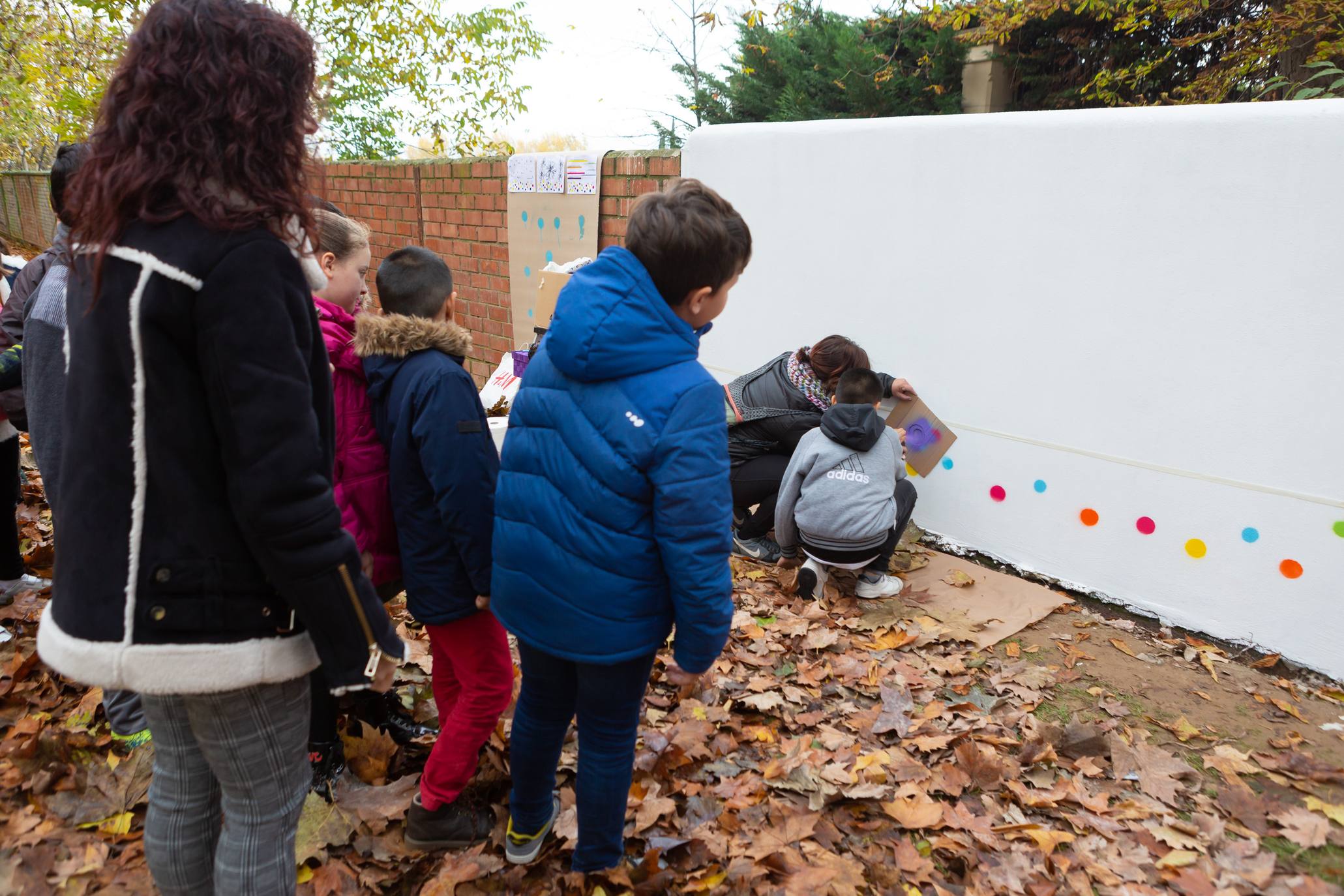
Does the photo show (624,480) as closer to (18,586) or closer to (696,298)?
(696,298)

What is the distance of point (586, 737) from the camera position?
2186mm

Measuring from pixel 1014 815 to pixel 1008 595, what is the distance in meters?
1.78

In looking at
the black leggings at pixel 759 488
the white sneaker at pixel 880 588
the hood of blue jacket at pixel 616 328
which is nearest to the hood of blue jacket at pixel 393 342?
the hood of blue jacket at pixel 616 328

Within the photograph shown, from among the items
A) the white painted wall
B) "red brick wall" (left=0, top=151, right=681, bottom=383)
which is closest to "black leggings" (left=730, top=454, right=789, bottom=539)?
the white painted wall

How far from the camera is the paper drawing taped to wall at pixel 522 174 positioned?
697 centimetres

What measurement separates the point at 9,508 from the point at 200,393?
3.25 m

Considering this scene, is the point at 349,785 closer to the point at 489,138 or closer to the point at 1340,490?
the point at 1340,490

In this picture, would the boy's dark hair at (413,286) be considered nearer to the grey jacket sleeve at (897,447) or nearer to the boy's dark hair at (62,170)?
the boy's dark hair at (62,170)

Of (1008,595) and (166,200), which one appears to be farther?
(1008,595)

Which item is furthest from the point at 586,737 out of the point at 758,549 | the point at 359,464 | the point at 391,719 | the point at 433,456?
the point at 758,549

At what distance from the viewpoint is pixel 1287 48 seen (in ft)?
26.3

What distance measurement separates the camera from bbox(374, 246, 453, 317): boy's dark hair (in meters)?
2.39

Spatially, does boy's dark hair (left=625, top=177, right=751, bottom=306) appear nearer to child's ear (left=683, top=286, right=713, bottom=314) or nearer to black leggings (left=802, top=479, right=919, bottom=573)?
child's ear (left=683, top=286, right=713, bottom=314)

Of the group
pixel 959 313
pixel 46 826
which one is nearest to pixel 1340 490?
pixel 959 313
